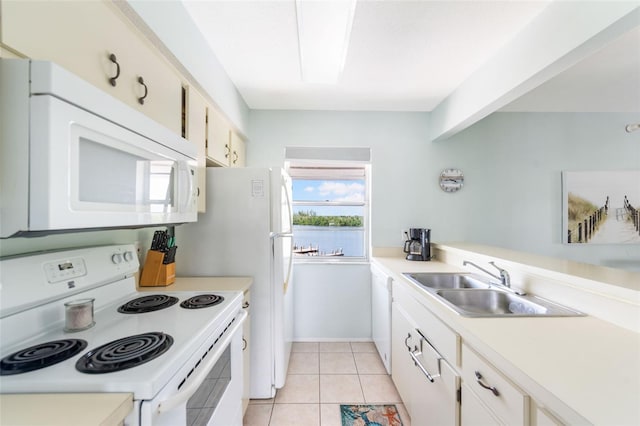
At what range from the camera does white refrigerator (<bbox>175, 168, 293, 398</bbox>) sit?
71.2 inches

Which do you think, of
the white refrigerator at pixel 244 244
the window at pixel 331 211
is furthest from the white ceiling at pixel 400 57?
the white refrigerator at pixel 244 244

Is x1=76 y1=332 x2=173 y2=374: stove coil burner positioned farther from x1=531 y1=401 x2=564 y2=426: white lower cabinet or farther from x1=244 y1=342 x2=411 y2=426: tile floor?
x1=244 y1=342 x2=411 y2=426: tile floor

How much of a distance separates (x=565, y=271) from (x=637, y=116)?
2.97 metres

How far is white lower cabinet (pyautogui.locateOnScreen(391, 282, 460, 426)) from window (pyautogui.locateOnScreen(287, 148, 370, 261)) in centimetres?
110

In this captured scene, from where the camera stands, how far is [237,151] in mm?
2465

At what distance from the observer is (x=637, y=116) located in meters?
2.80

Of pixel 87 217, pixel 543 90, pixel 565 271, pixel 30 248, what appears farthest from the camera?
pixel 543 90

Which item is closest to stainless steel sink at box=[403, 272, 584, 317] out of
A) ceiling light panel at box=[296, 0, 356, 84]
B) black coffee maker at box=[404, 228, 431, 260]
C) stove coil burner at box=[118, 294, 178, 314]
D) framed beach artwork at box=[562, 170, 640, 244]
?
black coffee maker at box=[404, 228, 431, 260]

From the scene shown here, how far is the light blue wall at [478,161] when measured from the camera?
276 centimetres

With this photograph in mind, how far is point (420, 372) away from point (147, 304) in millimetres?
1458

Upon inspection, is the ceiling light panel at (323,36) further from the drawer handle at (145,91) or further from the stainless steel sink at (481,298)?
the stainless steel sink at (481,298)

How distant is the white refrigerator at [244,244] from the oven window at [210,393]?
0.63 meters

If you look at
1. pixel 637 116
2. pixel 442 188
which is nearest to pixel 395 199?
pixel 442 188

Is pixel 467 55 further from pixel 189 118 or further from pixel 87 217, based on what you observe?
pixel 87 217
